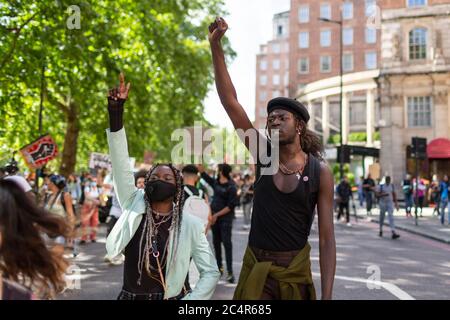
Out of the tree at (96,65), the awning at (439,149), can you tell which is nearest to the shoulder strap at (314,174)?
the tree at (96,65)

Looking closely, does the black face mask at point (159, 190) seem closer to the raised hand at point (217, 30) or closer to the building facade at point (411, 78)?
the raised hand at point (217, 30)

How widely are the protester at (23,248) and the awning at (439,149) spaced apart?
108 feet

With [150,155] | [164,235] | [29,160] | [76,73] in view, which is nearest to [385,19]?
[150,155]

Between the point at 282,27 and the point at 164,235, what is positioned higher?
the point at 282,27

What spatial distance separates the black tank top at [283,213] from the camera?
2854 mm

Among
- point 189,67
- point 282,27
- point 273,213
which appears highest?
point 282,27

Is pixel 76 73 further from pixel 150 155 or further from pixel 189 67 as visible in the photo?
pixel 150 155

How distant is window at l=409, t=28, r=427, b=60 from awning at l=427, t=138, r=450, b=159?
5640 mm

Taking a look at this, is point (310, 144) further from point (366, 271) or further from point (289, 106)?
point (366, 271)

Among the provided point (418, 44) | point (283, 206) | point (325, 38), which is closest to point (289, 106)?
point (283, 206)

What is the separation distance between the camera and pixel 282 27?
104750mm

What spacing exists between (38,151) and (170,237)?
12681mm
